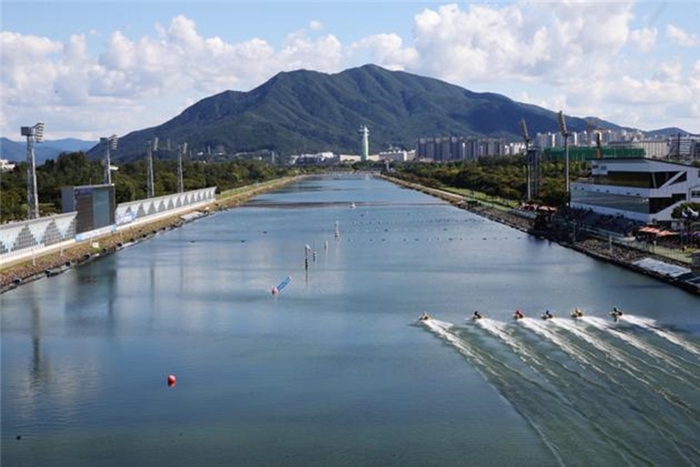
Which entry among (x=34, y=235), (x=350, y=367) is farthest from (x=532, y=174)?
(x=350, y=367)

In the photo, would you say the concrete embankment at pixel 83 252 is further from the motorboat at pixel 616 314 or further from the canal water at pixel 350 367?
the motorboat at pixel 616 314

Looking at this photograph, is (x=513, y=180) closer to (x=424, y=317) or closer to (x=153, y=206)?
(x=153, y=206)

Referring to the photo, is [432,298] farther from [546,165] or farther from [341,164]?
[341,164]

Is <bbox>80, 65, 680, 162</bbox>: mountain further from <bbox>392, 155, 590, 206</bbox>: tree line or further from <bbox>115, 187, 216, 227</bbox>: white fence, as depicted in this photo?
<bbox>115, 187, 216, 227</bbox>: white fence

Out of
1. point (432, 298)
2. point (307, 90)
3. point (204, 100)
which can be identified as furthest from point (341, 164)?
point (432, 298)

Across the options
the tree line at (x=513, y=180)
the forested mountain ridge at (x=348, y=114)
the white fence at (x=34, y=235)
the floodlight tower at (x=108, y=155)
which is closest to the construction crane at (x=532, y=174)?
the tree line at (x=513, y=180)

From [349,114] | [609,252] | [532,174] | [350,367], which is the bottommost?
[350,367]
